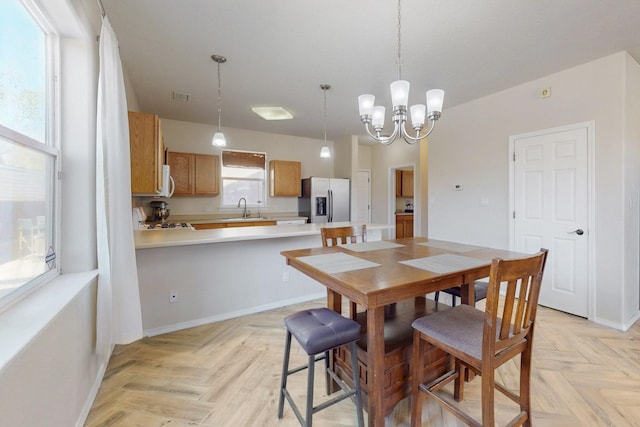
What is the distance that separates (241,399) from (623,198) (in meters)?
3.70

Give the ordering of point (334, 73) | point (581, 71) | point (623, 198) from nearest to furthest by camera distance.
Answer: point (623, 198) < point (581, 71) < point (334, 73)

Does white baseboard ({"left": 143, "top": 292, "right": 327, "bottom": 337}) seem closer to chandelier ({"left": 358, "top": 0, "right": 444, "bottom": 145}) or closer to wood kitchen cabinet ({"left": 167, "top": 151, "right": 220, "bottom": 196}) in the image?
chandelier ({"left": 358, "top": 0, "right": 444, "bottom": 145})

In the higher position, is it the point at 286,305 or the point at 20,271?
the point at 20,271

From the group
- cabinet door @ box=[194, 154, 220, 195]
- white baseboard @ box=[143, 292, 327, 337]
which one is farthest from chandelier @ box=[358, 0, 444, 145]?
cabinet door @ box=[194, 154, 220, 195]

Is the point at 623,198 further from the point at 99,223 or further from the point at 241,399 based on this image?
the point at 99,223

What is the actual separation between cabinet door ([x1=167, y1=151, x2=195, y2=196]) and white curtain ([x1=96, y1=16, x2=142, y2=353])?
10.0ft

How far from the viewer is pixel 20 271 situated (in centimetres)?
118

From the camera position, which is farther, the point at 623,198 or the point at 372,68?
the point at 372,68

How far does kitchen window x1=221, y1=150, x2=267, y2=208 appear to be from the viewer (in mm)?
5383

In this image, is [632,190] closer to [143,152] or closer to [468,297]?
Result: [468,297]

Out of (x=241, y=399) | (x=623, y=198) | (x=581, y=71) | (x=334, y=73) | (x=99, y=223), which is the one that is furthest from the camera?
(x=334, y=73)

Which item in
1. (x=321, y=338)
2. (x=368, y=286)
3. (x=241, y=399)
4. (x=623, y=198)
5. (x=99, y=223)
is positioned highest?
(x=623, y=198)

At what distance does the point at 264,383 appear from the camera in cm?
181

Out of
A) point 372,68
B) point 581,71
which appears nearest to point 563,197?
point 581,71
